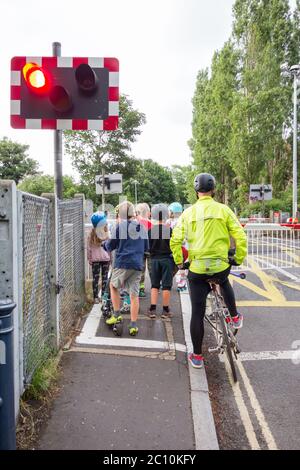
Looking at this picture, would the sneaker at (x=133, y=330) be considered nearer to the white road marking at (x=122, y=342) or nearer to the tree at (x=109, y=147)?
the white road marking at (x=122, y=342)

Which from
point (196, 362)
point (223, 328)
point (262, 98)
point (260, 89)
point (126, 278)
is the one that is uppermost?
point (260, 89)

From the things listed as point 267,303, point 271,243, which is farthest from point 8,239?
point 271,243

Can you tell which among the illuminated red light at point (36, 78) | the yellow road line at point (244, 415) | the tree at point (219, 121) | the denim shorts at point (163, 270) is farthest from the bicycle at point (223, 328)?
the tree at point (219, 121)

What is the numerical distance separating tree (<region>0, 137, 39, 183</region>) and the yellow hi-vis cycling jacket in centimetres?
5818

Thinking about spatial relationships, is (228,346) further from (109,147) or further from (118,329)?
(109,147)

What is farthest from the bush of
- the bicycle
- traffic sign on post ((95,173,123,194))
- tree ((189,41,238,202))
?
the bicycle

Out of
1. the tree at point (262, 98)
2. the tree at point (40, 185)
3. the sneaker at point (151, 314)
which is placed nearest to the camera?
the sneaker at point (151, 314)

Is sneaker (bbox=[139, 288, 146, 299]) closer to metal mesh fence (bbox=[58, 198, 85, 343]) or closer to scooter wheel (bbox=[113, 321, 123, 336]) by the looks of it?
metal mesh fence (bbox=[58, 198, 85, 343])

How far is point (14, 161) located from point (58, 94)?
195ft

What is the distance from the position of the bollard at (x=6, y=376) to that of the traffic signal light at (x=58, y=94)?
2662 millimetres

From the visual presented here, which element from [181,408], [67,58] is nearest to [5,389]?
[181,408]

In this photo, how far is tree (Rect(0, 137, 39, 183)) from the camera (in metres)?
58.6

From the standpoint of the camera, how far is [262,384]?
3.99m

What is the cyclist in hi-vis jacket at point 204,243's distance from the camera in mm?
3984
